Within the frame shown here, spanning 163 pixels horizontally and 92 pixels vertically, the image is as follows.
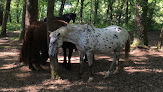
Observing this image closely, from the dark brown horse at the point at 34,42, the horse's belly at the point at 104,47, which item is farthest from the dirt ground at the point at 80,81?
the horse's belly at the point at 104,47

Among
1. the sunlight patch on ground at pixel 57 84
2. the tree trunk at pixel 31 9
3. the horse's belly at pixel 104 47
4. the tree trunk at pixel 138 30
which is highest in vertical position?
the tree trunk at pixel 31 9

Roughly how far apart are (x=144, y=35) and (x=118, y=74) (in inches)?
193

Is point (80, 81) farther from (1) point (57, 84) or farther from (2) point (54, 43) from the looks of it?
(2) point (54, 43)

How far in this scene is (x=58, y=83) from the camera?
183 inches

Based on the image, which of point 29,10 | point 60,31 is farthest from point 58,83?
point 29,10

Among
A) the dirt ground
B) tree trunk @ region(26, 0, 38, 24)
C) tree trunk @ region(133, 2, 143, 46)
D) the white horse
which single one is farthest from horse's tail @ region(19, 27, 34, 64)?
tree trunk @ region(133, 2, 143, 46)

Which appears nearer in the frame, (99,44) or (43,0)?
(99,44)

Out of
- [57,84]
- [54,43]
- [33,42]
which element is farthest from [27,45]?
[57,84]

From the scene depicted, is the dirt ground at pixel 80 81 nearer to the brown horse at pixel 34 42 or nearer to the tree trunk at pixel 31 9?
the brown horse at pixel 34 42

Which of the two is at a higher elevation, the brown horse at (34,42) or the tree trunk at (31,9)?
the tree trunk at (31,9)

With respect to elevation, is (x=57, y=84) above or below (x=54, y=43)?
below

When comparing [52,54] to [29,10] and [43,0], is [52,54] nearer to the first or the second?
[29,10]

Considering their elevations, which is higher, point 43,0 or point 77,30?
point 43,0

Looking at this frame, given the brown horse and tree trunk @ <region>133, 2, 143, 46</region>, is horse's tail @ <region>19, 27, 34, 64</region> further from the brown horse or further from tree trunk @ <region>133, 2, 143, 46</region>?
tree trunk @ <region>133, 2, 143, 46</region>
